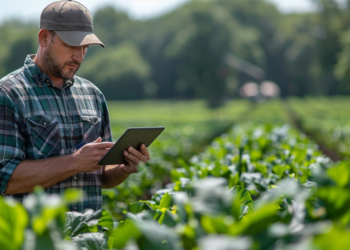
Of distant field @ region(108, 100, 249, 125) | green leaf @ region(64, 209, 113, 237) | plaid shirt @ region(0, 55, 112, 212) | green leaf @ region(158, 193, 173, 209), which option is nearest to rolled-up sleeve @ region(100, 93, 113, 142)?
plaid shirt @ region(0, 55, 112, 212)

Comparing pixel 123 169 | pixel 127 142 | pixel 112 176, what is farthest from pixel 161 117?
pixel 127 142

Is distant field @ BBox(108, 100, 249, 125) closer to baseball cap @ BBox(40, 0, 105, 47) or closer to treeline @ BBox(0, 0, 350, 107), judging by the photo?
treeline @ BBox(0, 0, 350, 107)

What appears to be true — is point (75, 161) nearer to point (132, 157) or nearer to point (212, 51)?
point (132, 157)

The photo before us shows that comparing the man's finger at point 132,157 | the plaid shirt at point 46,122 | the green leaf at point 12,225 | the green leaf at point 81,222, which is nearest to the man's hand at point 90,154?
the man's finger at point 132,157

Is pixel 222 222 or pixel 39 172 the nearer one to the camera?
pixel 222 222

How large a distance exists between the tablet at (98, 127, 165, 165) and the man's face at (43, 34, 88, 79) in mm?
518

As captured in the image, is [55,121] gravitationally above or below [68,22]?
below

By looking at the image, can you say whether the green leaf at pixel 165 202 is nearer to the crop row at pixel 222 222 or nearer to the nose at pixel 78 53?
the crop row at pixel 222 222

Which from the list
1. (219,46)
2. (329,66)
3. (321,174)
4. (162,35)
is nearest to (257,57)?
(219,46)

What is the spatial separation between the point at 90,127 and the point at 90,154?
43cm

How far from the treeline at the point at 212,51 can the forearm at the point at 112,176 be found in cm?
3203

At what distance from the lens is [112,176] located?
121 inches

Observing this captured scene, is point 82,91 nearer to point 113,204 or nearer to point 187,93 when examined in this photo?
point 113,204

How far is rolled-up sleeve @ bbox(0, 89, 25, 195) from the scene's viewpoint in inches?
98.9
